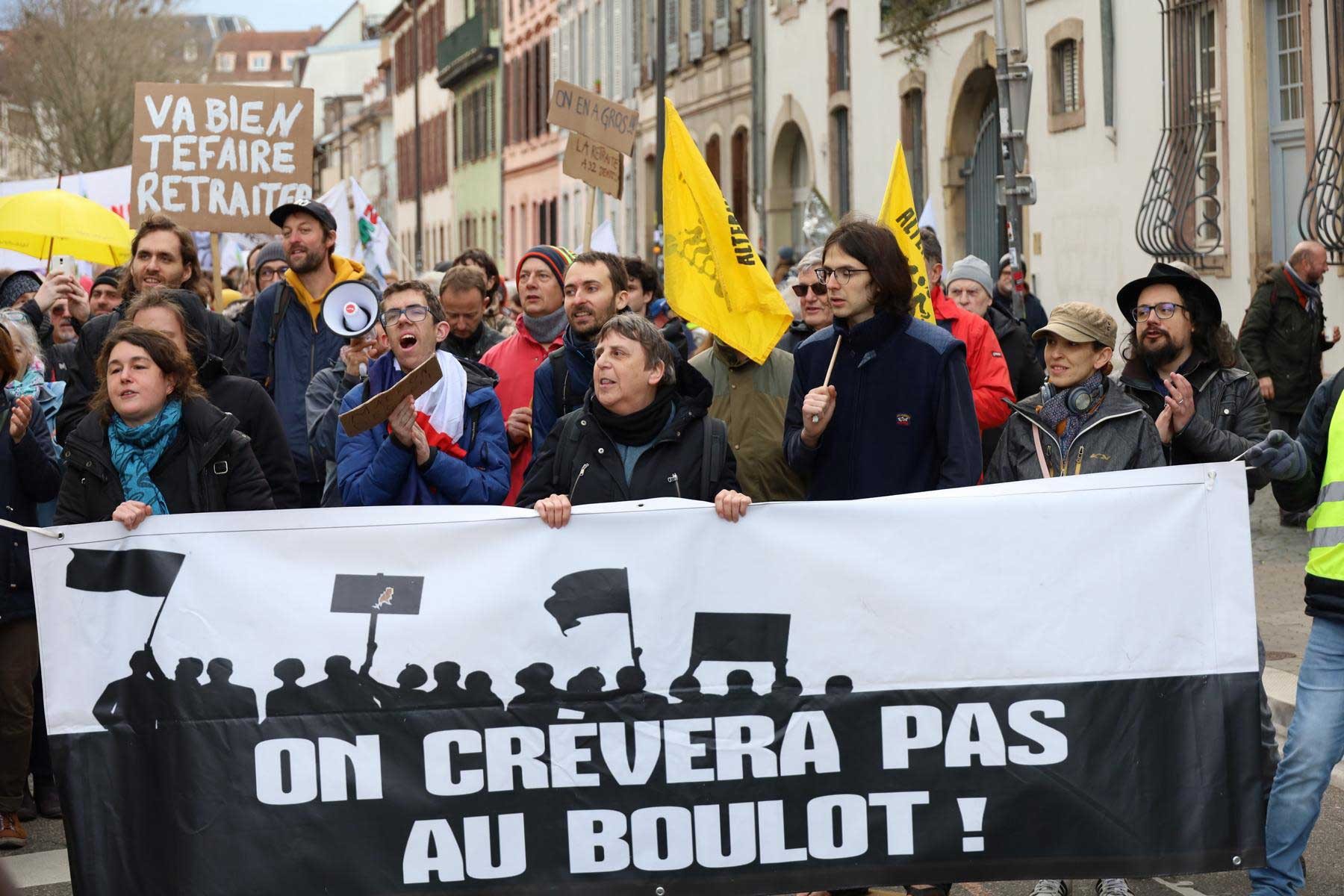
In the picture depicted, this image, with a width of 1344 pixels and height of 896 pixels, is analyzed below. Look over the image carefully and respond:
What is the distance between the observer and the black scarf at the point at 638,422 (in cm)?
Result: 571

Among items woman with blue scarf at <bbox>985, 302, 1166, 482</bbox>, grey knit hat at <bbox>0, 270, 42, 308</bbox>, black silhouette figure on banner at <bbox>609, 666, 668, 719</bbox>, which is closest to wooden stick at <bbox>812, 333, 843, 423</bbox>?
woman with blue scarf at <bbox>985, 302, 1166, 482</bbox>

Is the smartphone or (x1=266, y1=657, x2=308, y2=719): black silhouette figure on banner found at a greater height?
the smartphone

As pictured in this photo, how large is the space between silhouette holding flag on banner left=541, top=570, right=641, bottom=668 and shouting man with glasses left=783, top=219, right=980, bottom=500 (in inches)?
37.6

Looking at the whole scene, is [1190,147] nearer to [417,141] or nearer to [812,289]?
[812,289]

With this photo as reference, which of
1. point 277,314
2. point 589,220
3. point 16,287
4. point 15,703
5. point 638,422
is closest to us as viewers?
point 638,422

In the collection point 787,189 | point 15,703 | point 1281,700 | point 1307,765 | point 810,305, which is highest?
point 787,189

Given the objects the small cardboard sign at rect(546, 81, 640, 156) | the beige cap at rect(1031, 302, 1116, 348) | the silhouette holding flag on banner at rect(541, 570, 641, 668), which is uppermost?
the small cardboard sign at rect(546, 81, 640, 156)

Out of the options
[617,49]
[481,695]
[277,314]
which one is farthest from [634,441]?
[617,49]

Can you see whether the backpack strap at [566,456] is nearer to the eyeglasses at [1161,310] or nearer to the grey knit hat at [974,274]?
the eyeglasses at [1161,310]

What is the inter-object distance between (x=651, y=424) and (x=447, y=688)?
3.39ft

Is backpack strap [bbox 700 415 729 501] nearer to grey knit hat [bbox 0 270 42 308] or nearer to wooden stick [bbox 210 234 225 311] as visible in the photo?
wooden stick [bbox 210 234 225 311]

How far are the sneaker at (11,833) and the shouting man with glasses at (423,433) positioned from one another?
1.87m

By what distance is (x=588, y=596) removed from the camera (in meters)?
5.30

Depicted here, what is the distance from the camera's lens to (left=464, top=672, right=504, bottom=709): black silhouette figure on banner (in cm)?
523
